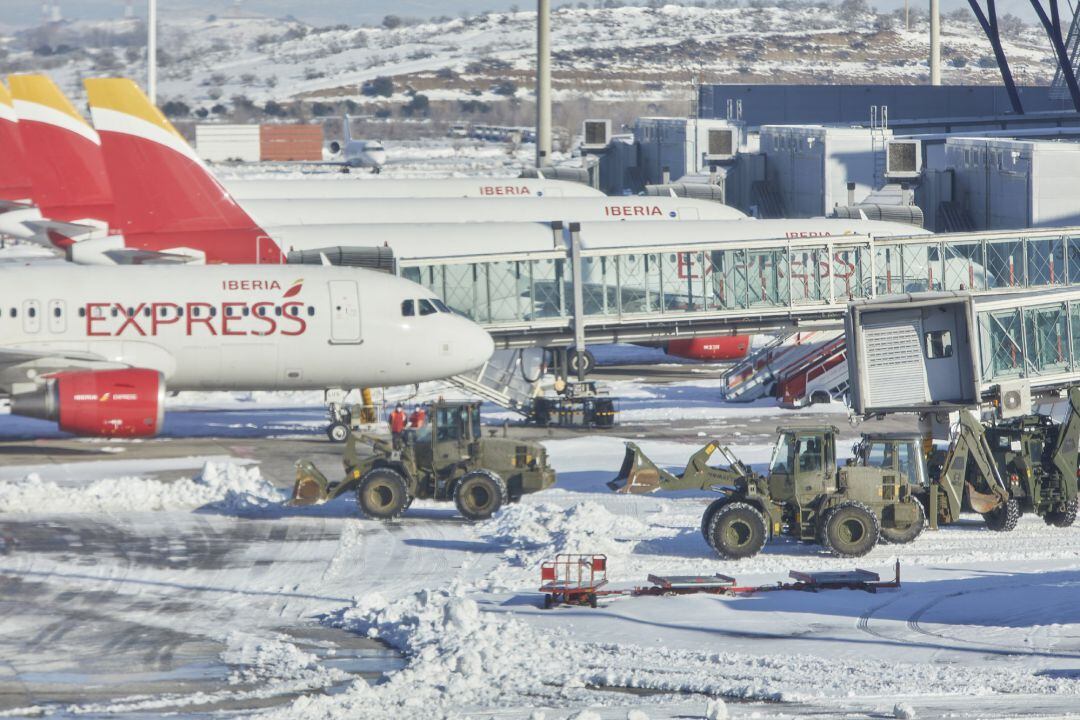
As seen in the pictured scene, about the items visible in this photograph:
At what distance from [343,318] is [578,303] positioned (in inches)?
330

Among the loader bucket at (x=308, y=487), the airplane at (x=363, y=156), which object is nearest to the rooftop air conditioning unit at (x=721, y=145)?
the loader bucket at (x=308, y=487)

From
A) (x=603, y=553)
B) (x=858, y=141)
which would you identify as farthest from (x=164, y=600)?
(x=858, y=141)

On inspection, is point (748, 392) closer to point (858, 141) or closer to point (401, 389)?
point (401, 389)

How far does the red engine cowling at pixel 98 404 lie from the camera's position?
4122 centimetres

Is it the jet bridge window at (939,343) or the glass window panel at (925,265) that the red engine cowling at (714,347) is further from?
the jet bridge window at (939,343)

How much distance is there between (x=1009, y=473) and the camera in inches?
1315

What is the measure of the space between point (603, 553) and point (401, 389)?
23.0 metres

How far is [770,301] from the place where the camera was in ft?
170

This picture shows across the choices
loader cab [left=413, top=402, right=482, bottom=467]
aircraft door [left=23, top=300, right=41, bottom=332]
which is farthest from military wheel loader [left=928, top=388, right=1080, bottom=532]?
aircraft door [left=23, top=300, right=41, bottom=332]

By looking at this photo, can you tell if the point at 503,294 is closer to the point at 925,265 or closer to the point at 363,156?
the point at 925,265

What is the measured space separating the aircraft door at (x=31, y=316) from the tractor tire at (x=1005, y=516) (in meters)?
24.8

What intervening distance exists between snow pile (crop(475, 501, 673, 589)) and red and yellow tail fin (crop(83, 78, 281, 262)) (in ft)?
74.2

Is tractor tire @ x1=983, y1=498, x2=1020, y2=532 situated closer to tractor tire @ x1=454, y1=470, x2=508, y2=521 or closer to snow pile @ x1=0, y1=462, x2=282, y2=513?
tractor tire @ x1=454, y1=470, x2=508, y2=521

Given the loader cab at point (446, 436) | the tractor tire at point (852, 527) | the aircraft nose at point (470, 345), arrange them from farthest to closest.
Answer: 1. the aircraft nose at point (470, 345)
2. the loader cab at point (446, 436)
3. the tractor tire at point (852, 527)
